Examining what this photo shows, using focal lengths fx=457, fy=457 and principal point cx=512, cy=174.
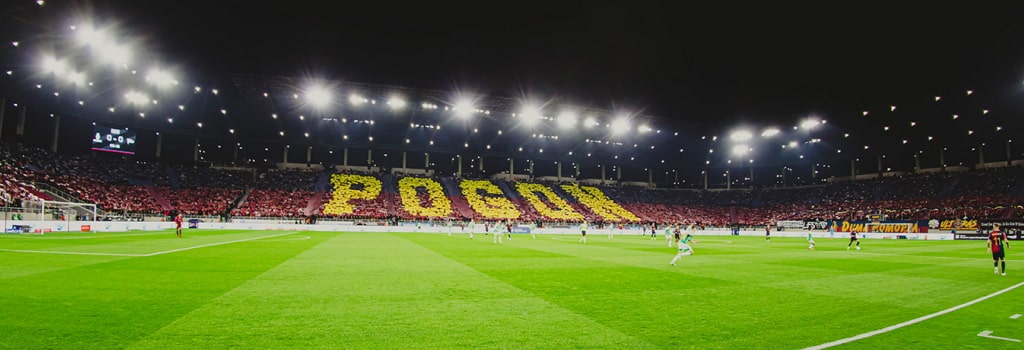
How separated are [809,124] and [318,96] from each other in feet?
157

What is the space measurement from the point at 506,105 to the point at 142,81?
30.0 meters

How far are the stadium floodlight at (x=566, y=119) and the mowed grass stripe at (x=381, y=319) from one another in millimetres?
37183

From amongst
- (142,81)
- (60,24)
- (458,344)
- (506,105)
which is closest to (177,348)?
(458,344)

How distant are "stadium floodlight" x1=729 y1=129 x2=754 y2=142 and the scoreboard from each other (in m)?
67.6

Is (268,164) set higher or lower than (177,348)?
higher

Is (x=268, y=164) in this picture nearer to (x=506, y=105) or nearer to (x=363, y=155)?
(x=363, y=155)

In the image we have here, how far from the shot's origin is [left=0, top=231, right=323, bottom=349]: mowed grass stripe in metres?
5.34

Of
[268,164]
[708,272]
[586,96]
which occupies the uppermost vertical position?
[586,96]

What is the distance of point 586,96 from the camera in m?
38.1

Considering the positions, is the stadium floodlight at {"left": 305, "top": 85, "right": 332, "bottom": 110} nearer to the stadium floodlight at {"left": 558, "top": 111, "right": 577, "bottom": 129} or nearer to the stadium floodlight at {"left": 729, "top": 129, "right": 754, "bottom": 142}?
the stadium floodlight at {"left": 558, "top": 111, "right": 577, "bottom": 129}

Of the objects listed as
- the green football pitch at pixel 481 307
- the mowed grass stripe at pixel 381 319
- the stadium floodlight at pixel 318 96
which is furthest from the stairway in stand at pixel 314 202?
the mowed grass stripe at pixel 381 319

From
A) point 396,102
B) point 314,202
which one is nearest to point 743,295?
point 396,102

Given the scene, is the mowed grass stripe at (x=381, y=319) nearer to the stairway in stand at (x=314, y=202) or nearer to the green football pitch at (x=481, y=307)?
the green football pitch at (x=481, y=307)

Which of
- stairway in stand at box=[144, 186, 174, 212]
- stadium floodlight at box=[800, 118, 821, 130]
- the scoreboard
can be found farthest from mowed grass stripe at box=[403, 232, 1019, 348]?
the scoreboard
